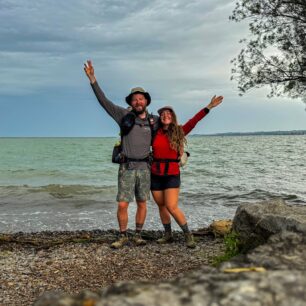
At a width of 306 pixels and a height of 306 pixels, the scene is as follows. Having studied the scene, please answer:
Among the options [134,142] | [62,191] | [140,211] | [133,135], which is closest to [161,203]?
[140,211]

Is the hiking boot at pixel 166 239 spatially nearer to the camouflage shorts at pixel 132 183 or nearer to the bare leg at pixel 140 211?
the bare leg at pixel 140 211

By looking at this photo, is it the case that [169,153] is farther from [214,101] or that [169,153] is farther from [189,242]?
[189,242]

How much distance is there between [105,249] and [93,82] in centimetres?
313

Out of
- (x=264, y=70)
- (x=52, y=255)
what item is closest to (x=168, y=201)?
(x=52, y=255)

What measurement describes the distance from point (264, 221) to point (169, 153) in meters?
2.12

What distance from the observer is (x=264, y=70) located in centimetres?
1454

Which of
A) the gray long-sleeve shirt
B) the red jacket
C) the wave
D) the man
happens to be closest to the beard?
the man

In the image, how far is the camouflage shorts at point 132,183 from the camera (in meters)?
8.05

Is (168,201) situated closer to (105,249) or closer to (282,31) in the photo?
(105,249)

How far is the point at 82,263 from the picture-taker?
7.47 metres

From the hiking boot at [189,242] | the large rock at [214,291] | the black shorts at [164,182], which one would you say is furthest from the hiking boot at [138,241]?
the large rock at [214,291]

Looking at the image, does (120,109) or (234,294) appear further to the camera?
(120,109)

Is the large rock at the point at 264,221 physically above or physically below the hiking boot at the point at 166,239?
above

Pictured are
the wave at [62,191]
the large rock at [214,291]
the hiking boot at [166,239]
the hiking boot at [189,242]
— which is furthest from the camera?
the wave at [62,191]
